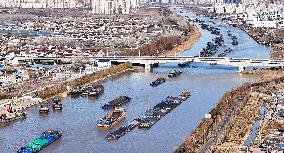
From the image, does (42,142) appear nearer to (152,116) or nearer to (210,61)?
(152,116)

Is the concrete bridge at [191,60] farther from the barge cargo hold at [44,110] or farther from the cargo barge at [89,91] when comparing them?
the barge cargo hold at [44,110]

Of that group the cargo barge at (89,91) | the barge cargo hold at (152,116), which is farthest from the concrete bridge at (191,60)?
the barge cargo hold at (152,116)

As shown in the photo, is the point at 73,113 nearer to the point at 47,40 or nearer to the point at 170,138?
the point at 170,138

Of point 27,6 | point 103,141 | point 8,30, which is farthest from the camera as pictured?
point 27,6

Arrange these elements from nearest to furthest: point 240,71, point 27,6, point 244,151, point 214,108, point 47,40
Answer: point 244,151
point 214,108
point 240,71
point 47,40
point 27,6

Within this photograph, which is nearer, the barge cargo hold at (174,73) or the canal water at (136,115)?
the canal water at (136,115)

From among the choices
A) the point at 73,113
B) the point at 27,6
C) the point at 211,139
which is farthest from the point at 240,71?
the point at 27,6

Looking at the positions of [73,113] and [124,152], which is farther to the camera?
[73,113]
